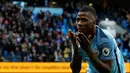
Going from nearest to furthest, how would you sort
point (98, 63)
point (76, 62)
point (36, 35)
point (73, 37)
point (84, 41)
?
point (84, 41), point (98, 63), point (73, 37), point (76, 62), point (36, 35)

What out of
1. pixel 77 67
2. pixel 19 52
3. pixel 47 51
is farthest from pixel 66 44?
pixel 77 67

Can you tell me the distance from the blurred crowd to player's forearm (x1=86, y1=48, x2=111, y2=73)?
43.9 ft

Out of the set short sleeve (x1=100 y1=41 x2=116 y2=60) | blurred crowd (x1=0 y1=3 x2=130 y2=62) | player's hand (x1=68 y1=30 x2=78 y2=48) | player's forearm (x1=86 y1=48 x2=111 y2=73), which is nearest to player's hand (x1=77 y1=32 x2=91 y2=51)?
player's forearm (x1=86 y1=48 x2=111 y2=73)

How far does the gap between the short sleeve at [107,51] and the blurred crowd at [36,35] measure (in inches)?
523

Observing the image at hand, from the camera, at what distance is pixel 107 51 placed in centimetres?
386

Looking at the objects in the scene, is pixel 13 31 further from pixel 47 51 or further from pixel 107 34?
pixel 107 34

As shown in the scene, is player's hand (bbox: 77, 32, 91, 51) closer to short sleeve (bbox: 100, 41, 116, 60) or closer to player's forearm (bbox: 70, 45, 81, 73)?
short sleeve (bbox: 100, 41, 116, 60)

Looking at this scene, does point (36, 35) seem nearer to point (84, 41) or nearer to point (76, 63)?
point (76, 63)

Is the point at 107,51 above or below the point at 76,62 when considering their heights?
above

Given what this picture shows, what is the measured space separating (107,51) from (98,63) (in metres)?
0.21

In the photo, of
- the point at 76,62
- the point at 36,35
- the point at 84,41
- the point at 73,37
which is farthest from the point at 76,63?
the point at 36,35

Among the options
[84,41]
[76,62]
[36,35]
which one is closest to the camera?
[84,41]

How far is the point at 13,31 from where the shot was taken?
63.1ft

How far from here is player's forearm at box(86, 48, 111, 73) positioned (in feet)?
11.9
